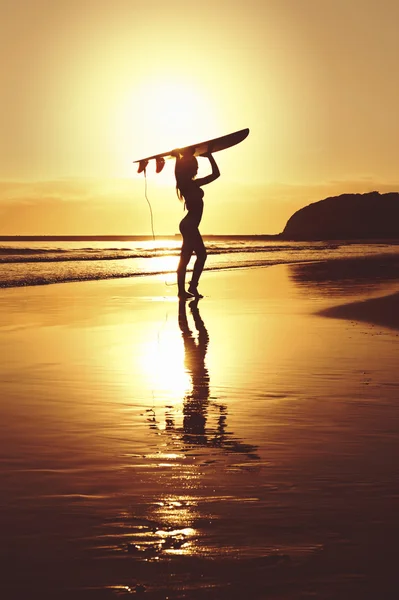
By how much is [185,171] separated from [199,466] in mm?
12921

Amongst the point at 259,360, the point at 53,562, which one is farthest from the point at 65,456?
the point at 259,360

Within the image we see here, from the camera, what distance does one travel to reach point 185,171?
1700cm

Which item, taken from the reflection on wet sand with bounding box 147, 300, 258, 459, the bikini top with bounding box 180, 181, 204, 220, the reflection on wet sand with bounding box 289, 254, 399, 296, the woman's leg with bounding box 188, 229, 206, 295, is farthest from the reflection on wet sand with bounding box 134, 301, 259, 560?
the reflection on wet sand with bounding box 289, 254, 399, 296

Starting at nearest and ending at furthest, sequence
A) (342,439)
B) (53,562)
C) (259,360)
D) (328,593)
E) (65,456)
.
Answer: (328,593)
(53,562)
(65,456)
(342,439)
(259,360)

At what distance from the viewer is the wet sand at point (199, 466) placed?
3141 millimetres

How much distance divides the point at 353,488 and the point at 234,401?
233 cm

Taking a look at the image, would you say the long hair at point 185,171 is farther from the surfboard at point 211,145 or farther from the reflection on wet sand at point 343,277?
the reflection on wet sand at point 343,277

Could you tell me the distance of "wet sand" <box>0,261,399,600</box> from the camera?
3141mm

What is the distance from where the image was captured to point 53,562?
3.23 metres

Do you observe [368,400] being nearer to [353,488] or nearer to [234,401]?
[234,401]

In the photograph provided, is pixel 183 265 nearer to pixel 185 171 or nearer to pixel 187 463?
pixel 185 171

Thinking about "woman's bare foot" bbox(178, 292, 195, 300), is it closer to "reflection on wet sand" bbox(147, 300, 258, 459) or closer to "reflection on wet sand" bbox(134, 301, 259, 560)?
"reflection on wet sand" bbox(147, 300, 258, 459)

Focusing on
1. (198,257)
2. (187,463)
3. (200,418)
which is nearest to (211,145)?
(198,257)

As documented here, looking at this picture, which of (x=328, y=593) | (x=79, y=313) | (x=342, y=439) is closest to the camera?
(x=328, y=593)
